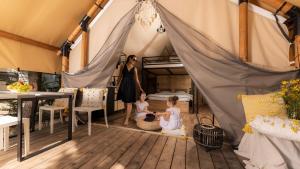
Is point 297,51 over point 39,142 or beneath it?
over

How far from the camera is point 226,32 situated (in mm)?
2578

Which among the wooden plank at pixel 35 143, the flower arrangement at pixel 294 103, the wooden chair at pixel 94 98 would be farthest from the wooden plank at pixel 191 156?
the wooden plank at pixel 35 143

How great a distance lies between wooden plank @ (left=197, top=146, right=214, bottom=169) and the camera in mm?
1742

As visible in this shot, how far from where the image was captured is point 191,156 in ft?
6.50

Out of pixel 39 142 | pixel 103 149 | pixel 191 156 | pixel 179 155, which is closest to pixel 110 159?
pixel 103 149

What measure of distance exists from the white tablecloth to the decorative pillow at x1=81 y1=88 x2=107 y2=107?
8.37 ft

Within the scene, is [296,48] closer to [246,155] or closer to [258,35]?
[258,35]

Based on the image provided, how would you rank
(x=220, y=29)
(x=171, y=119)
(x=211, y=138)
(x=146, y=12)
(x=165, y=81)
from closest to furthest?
(x=211, y=138), (x=220, y=29), (x=171, y=119), (x=146, y=12), (x=165, y=81)

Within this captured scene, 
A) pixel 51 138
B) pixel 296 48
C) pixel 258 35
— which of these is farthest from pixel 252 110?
pixel 51 138

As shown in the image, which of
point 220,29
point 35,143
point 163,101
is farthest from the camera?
point 163,101

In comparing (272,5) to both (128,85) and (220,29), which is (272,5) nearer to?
(220,29)

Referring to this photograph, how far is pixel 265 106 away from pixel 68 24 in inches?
156

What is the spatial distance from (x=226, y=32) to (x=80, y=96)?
3.04 m

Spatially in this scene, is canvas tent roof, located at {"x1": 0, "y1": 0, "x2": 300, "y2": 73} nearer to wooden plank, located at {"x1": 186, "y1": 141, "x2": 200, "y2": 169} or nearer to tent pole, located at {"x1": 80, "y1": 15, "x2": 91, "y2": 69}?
tent pole, located at {"x1": 80, "y1": 15, "x2": 91, "y2": 69}
